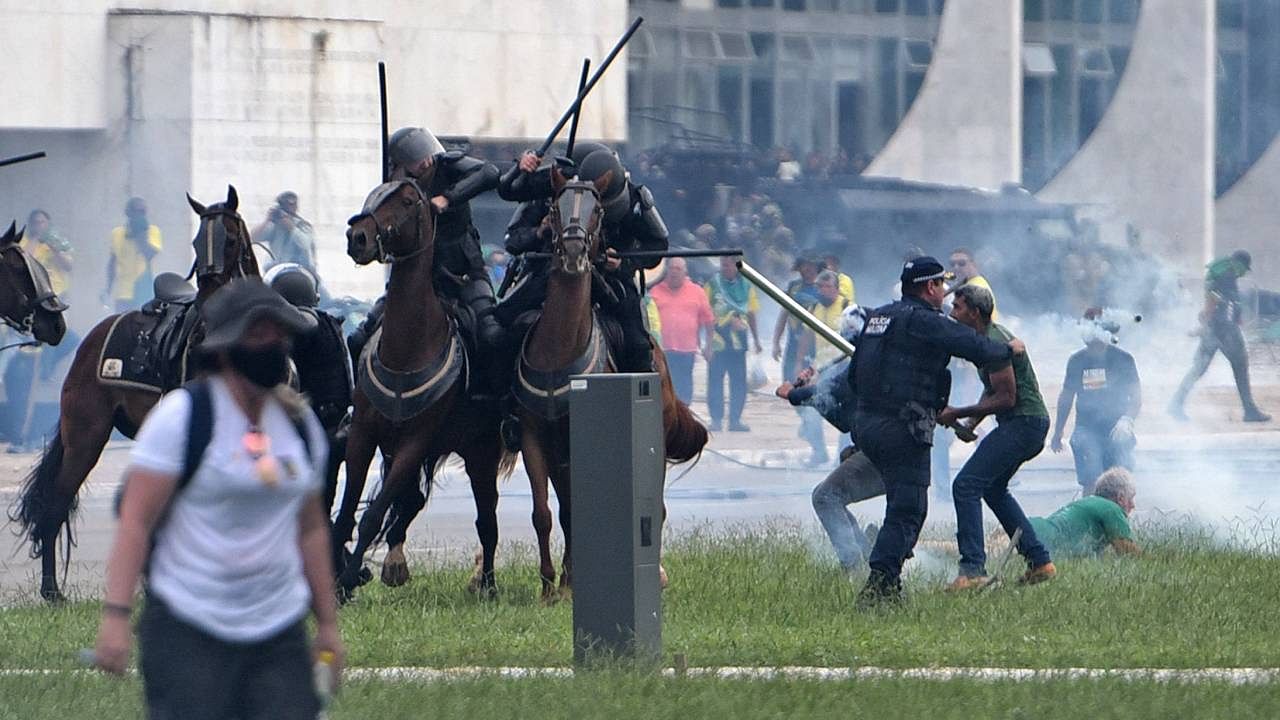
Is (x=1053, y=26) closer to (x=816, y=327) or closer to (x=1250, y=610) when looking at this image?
(x=816, y=327)

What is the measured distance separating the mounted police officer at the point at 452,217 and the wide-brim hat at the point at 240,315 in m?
5.89

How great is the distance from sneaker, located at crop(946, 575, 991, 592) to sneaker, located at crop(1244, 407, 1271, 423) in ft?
39.7

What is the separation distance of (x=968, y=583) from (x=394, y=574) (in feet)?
9.69

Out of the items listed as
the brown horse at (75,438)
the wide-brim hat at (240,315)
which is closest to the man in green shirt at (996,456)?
the brown horse at (75,438)

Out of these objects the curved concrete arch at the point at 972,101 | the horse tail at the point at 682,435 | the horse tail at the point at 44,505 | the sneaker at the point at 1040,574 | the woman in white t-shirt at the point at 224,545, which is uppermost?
the curved concrete arch at the point at 972,101

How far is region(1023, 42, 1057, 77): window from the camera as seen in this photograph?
80.2 feet

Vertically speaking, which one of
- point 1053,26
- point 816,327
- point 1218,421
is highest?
point 1053,26

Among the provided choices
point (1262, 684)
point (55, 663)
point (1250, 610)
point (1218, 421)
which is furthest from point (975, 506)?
point (1218, 421)

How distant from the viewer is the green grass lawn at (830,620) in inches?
377

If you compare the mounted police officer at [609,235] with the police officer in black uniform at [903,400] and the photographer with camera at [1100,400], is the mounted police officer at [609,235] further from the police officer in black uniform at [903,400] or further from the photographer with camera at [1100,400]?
the photographer with camera at [1100,400]

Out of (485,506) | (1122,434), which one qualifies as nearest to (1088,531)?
(485,506)

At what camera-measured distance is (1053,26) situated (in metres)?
24.8

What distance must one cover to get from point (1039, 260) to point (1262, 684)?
1678cm

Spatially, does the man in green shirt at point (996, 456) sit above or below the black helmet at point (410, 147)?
below
